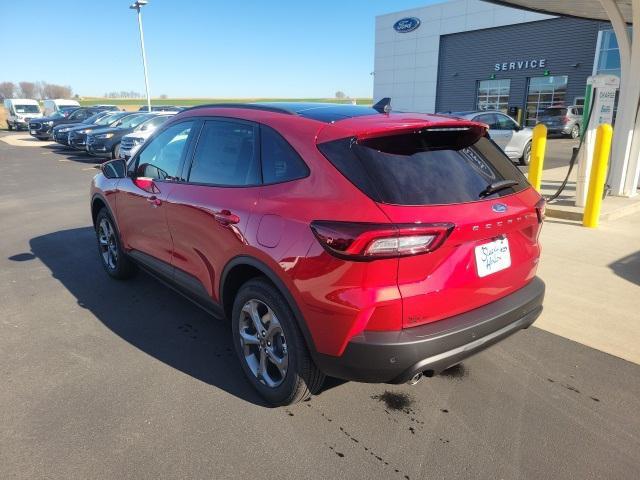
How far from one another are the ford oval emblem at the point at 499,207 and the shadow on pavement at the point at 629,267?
3131mm

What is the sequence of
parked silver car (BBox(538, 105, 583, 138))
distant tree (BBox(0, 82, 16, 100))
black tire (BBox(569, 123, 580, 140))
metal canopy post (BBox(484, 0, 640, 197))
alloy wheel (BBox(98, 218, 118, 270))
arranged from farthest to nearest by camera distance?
Answer: distant tree (BBox(0, 82, 16, 100)) < black tire (BBox(569, 123, 580, 140)) < parked silver car (BBox(538, 105, 583, 138)) < metal canopy post (BBox(484, 0, 640, 197)) < alloy wheel (BBox(98, 218, 118, 270))

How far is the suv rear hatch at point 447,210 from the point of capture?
2242 mm

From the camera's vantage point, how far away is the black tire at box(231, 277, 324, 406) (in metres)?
2.56

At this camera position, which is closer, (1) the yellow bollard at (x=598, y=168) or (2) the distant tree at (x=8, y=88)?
(1) the yellow bollard at (x=598, y=168)

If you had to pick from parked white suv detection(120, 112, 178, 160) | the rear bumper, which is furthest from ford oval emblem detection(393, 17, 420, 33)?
the rear bumper

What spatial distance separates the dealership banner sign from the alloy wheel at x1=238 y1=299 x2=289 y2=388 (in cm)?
3544

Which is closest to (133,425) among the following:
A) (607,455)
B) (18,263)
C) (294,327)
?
(294,327)

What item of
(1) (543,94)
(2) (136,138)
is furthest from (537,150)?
(1) (543,94)

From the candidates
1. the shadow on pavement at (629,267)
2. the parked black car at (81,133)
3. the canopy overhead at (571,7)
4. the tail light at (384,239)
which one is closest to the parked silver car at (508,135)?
the canopy overhead at (571,7)

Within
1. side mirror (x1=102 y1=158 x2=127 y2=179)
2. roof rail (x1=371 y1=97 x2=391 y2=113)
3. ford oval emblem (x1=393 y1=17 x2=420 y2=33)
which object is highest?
ford oval emblem (x1=393 y1=17 x2=420 y2=33)

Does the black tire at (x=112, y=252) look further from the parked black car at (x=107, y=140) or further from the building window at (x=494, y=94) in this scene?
the building window at (x=494, y=94)

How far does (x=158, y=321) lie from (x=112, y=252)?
1.37 meters

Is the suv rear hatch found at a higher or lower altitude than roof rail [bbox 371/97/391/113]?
lower

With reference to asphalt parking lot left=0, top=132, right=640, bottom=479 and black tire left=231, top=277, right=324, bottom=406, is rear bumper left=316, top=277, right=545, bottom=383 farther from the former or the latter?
asphalt parking lot left=0, top=132, right=640, bottom=479
